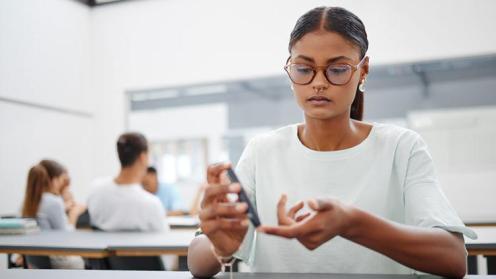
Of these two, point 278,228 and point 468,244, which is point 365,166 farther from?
point 468,244

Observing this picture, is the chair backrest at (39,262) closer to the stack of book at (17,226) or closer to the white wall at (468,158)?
the stack of book at (17,226)

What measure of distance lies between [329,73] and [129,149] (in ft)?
7.63

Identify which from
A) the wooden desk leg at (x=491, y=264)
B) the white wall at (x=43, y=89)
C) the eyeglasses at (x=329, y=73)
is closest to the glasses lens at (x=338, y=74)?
the eyeglasses at (x=329, y=73)

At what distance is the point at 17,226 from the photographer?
3.22m

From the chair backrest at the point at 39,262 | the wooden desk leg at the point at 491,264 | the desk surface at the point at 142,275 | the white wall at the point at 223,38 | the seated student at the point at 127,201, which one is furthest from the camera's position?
the white wall at the point at 223,38

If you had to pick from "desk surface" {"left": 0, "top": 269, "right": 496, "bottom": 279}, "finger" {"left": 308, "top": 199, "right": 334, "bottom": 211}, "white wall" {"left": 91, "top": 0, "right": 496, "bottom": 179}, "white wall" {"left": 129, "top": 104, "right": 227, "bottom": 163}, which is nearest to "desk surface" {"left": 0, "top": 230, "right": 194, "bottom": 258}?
"desk surface" {"left": 0, "top": 269, "right": 496, "bottom": 279}

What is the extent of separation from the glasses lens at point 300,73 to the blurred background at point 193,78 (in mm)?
3548

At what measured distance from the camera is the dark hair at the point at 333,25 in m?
1.19

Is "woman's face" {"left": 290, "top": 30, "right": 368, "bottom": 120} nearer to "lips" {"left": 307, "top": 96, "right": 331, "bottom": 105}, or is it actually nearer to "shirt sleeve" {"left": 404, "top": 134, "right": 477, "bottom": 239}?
"lips" {"left": 307, "top": 96, "right": 331, "bottom": 105}

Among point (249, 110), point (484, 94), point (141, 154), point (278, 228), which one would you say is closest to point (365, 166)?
point (278, 228)

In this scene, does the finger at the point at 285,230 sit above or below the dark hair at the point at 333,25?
below

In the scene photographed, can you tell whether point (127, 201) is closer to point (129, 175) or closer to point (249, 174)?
point (129, 175)

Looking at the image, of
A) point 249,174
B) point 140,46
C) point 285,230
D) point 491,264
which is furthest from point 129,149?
point 140,46

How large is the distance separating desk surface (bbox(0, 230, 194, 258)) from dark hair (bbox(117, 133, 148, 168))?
0.47m
